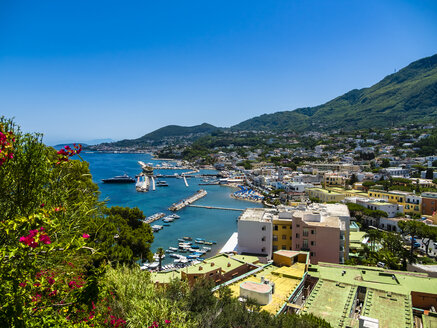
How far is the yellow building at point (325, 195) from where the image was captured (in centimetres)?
3631

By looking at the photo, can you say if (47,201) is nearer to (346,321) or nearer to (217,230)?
(346,321)

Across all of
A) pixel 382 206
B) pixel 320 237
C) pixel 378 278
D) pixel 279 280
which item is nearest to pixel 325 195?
pixel 382 206

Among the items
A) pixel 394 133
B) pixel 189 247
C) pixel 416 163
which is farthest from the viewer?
pixel 394 133

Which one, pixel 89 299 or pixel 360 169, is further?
pixel 360 169

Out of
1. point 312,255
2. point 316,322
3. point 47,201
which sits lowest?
point 312,255

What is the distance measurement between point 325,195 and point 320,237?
79.0 feet

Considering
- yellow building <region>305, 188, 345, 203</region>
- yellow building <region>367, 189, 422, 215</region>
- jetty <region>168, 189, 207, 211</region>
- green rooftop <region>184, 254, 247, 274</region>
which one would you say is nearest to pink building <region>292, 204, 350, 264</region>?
green rooftop <region>184, 254, 247, 274</region>

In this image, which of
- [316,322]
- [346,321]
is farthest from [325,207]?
[316,322]

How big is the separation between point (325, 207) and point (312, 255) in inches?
255

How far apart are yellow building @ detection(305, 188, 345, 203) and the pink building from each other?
69.3 ft

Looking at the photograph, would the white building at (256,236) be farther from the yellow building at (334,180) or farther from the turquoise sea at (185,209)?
the yellow building at (334,180)

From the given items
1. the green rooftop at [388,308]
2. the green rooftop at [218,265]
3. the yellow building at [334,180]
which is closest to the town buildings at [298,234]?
the green rooftop at [218,265]

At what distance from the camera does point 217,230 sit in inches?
1150

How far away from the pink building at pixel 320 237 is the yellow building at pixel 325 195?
21.1m
